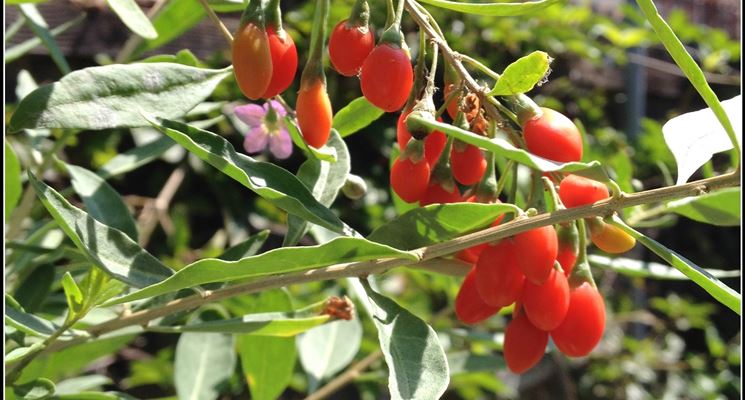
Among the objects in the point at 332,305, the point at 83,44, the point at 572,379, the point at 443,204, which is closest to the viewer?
the point at 443,204

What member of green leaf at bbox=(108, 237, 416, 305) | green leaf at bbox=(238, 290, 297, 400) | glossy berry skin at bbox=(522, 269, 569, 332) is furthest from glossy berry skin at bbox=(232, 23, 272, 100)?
green leaf at bbox=(238, 290, 297, 400)

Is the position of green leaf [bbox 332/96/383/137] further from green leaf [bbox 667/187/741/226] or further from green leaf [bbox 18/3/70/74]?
green leaf [bbox 18/3/70/74]

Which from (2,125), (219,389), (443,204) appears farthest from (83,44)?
(443,204)

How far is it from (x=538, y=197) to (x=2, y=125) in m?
0.40

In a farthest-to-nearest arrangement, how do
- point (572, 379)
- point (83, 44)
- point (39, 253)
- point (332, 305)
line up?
point (572, 379)
point (83, 44)
point (39, 253)
point (332, 305)

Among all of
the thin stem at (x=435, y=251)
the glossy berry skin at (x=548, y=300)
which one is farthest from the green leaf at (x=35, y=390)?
the glossy berry skin at (x=548, y=300)

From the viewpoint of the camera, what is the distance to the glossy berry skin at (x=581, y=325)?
654 millimetres

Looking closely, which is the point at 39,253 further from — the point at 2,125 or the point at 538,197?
the point at 538,197

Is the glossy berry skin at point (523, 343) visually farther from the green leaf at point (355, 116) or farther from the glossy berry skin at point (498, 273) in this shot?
the green leaf at point (355, 116)

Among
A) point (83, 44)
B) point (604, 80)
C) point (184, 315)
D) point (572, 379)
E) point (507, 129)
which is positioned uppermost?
point (507, 129)

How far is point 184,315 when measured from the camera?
0.82m

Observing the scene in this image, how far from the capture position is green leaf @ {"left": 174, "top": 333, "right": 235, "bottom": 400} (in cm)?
96

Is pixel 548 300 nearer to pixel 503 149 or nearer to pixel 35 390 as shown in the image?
pixel 503 149

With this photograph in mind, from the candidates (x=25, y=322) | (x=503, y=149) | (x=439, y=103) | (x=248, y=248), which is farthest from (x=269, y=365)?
(x=439, y=103)
